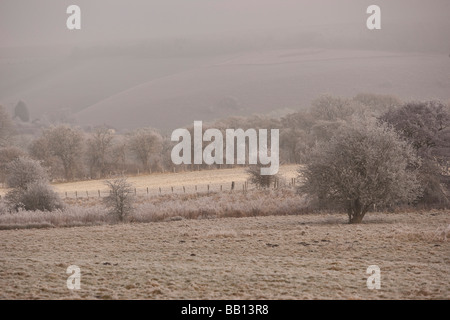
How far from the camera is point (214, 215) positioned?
38.0m

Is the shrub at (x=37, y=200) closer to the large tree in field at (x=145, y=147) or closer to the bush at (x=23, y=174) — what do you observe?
the bush at (x=23, y=174)

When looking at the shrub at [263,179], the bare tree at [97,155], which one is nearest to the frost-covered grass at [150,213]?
the shrub at [263,179]

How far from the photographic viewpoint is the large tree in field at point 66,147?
8456cm

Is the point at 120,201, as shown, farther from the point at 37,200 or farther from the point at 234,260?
the point at 234,260

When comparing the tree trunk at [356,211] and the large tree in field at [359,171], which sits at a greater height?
the large tree in field at [359,171]

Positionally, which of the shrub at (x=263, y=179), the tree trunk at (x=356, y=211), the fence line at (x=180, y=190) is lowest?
the fence line at (x=180, y=190)

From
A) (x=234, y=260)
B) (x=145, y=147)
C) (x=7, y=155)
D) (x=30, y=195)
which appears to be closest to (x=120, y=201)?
(x=30, y=195)

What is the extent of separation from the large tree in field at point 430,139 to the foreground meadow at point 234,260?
562 centimetres

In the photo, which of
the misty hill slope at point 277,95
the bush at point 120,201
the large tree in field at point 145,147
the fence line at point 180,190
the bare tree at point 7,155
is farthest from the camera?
the misty hill slope at point 277,95

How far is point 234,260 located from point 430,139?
23.8 metres

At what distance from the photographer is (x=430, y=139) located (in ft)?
129

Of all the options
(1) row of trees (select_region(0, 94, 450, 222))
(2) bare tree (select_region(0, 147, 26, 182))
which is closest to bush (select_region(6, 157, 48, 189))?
(1) row of trees (select_region(0, 94, 450, 222))
